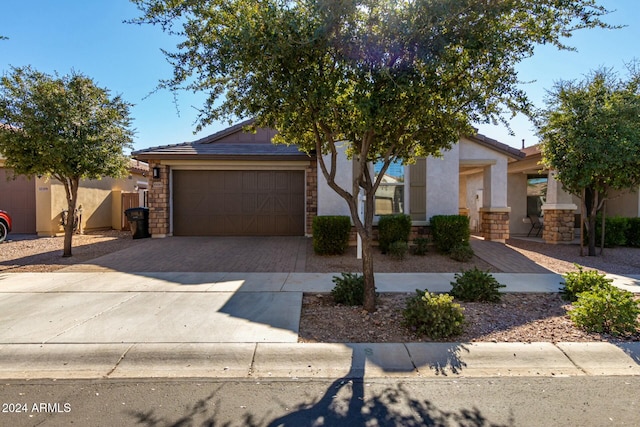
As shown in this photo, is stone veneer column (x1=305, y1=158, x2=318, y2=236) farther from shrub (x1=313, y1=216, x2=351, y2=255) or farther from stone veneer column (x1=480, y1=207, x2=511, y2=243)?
stone veneer column (x1=480, y1=207, x2=511, y2=243)

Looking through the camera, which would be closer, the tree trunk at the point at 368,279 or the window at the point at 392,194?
the tree trunk at the point at 368,279

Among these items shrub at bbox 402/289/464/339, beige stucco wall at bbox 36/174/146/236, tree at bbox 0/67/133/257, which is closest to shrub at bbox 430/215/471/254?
shrub at bbox 402/289/464/339

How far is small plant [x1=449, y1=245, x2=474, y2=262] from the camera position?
29.4 ft

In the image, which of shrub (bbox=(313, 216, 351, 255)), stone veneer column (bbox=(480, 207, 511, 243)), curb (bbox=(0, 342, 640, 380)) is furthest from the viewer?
stone veneer column (bbox=(480, 207, 511, 243))

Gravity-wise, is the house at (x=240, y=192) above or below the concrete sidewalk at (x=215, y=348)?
above

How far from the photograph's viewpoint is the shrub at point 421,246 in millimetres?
9562

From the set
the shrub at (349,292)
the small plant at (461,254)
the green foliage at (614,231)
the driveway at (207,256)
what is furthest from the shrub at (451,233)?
the green foliage at (614,231)

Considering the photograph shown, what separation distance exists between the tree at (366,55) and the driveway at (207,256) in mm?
4010

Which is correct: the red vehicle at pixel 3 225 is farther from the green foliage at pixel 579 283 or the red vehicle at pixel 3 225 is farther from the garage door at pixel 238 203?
the green foliage at pixel 579 283

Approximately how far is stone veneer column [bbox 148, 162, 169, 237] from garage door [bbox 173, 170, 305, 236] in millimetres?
413

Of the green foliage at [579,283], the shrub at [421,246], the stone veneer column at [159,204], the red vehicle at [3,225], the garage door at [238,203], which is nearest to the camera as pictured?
the green foliage at [579,283]

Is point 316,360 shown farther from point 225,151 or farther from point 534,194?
point 534,194

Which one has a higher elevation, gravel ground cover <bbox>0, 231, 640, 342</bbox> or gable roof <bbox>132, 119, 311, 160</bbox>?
gable roof <bbox>132, 119, 311, 160</bbox>

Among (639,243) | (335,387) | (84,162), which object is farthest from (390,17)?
(639,243)
